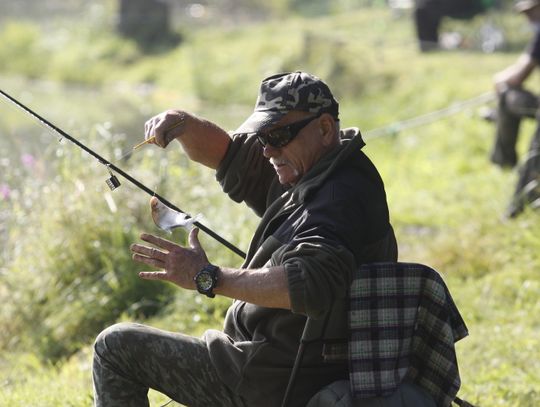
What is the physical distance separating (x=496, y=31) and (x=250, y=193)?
1487 cm

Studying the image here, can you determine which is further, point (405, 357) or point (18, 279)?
point (18, 279)

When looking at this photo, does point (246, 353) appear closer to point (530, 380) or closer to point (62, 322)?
point (530, 380)

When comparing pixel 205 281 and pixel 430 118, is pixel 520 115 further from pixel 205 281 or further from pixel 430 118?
pixel 205 281

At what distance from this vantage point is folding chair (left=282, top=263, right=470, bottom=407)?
3.69 meters

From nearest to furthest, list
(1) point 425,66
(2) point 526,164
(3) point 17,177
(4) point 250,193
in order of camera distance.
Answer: (4) point 250,193, (3) point 17,177, (2) point 526,164, (1) point 425,66

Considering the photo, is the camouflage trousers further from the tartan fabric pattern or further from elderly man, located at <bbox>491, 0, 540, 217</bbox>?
elderly man, located at <bbox>491, 0, 540, 217</bbox>

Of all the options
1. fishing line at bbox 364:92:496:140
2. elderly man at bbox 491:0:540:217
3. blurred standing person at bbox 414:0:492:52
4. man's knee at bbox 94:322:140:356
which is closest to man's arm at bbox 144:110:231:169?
man's knee at bbox 94:322:140:356

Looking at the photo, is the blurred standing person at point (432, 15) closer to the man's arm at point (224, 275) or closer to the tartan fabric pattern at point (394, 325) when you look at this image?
the tartan fabric pattern at point (394, 325)

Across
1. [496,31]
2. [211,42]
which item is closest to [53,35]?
[211,42]

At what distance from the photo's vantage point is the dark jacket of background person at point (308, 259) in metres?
3.46

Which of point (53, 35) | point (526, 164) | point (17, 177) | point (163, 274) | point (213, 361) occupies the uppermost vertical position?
point (163, 274)

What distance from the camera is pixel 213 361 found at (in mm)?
3910

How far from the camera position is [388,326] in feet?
12.2

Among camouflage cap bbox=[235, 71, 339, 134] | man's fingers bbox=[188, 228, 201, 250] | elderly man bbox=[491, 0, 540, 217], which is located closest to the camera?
man's fingers bbox=[188, 228, 201, 250]
